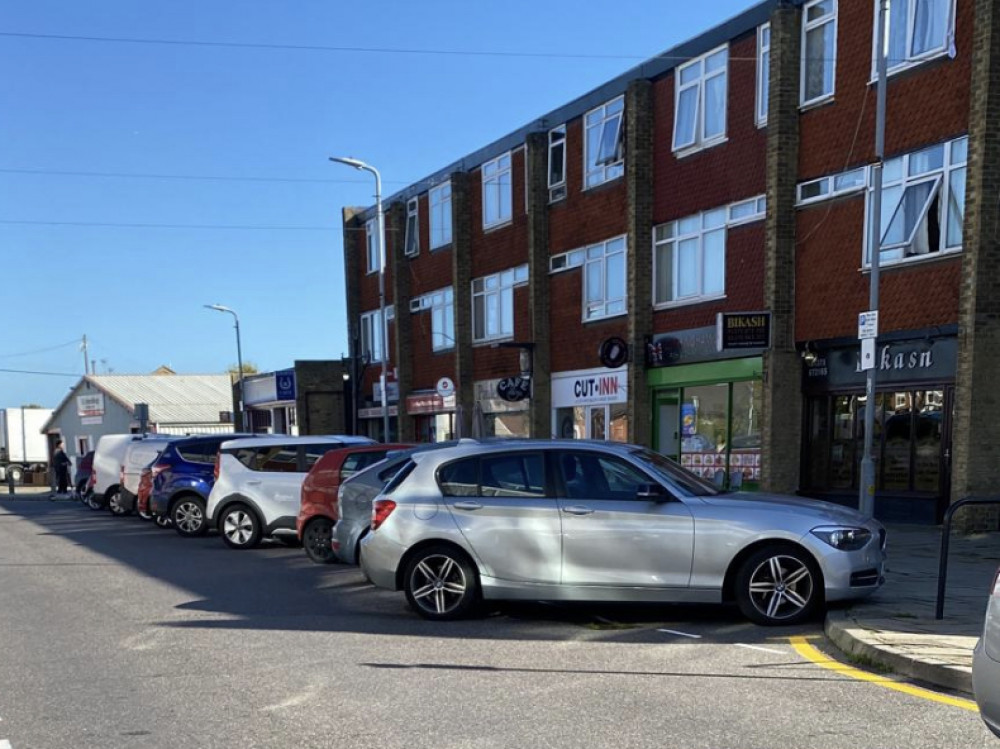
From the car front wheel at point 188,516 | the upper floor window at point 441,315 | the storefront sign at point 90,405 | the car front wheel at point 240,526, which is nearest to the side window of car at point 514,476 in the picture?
the car front wheel at point 240,526

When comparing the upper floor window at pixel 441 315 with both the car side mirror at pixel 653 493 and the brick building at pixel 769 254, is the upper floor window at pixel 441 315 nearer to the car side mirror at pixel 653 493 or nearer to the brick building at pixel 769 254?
the brick building at pixel 769 254

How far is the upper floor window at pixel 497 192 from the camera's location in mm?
26328

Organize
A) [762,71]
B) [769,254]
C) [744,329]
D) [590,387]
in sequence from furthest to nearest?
[590,387] < [762,71] < [769,254] < [744,329]

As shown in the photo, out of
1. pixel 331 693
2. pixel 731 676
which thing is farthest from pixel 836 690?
pixel 331 693

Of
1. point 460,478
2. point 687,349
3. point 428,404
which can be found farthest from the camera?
point 428,404

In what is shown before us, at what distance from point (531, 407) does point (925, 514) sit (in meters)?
11.5

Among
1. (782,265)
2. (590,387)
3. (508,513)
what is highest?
(782,265)

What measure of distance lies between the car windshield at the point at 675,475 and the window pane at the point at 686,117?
40.4 feet

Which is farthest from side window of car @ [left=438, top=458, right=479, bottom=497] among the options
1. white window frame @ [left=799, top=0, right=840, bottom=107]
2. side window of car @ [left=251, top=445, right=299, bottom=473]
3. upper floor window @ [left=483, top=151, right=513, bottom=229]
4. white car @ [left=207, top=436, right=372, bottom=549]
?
upper floor window @ [left=483, top=151, right=513, bottom=229]

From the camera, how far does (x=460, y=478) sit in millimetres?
8602

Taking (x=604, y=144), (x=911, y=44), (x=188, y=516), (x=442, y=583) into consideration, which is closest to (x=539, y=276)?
(x=604, y=144)

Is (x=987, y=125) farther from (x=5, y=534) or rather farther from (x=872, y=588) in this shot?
(x=5, y=534)

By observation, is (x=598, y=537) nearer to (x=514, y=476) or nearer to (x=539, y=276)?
(x=514, y=476)

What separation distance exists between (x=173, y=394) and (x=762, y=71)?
5341cm
